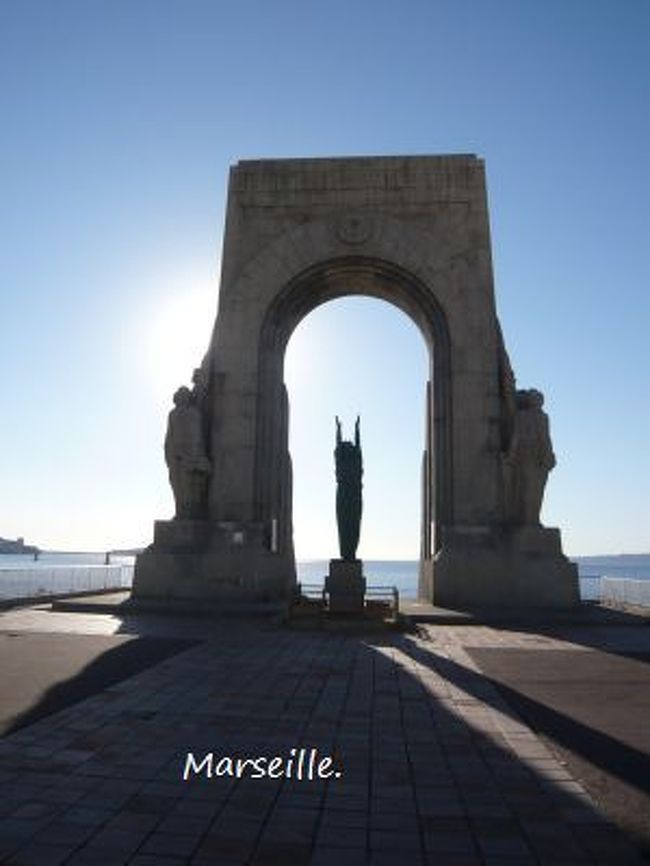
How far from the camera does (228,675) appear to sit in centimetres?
934

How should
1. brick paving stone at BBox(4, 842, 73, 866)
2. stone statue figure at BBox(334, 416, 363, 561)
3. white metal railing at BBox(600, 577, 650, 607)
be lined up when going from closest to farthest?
brick paving stone at BBox(4, 842, 73, 866) → stone statue figure at BBox(334, 416, 363, 561) → white metal railing at BBox(600, 577, 650, 607)

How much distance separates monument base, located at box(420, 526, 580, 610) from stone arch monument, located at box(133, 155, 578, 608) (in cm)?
4

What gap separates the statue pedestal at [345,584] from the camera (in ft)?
54.2

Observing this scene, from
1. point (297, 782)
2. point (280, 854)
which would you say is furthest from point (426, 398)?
point (280, 854)

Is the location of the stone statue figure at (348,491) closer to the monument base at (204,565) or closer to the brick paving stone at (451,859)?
the monument base at (204,565)

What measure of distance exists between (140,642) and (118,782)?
7311 mm

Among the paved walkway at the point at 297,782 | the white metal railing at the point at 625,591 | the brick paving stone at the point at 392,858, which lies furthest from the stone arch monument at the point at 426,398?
the brick paving stone at the point at 392,858

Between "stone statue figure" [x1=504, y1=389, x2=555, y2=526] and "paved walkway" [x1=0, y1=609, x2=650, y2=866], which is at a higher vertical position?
"stone statue figure" [x1=504, y1=389, x2=555, y2=526]

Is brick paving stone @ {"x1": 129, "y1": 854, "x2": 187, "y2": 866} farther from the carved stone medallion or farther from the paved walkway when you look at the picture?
the carved stone medallion

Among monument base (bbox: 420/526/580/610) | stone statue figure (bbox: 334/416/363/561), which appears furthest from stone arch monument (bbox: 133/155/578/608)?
stone statue figure (bbox: 334/416/363/561)

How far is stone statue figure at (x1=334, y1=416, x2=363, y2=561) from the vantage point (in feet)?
60.7

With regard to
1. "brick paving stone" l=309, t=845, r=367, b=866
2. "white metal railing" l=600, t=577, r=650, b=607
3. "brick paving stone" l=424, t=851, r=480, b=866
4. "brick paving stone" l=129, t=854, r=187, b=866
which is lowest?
"brick paving stone" l=424, t=851, r=480, b=866

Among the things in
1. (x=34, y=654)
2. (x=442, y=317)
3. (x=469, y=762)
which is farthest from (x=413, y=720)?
(x=442, y=317)

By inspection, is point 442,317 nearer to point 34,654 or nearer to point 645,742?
point 34,654
